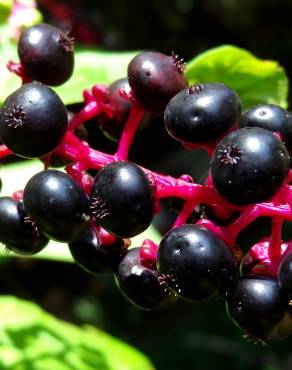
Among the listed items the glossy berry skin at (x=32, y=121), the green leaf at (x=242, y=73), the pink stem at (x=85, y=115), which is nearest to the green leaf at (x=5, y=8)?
the green leaf at (x=242, y=73)

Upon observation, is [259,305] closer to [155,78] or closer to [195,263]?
[195,263]

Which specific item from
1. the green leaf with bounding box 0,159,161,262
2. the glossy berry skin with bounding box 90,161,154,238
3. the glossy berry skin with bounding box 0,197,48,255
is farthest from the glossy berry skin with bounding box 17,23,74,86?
the green leaf with bounding box 0,159,161,262

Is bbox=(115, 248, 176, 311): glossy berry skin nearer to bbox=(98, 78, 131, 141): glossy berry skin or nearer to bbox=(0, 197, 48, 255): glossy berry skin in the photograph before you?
bbox=(0, 197, 48, 255): glossy berry skin

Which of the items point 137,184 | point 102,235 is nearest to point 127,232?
point 137,184

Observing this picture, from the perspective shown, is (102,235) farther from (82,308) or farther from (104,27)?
(82,308)

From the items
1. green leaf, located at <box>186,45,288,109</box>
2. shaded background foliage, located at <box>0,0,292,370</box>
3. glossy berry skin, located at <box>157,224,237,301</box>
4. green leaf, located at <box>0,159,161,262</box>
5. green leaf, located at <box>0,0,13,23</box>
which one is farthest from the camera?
shaded background foliage, located at <box>0,0,292,370</box>

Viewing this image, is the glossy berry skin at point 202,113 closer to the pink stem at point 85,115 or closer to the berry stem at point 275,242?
the berry stem at point 275,242

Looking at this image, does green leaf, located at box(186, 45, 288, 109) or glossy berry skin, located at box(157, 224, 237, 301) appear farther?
→ green leaf, located at box(186, 45, 288, 109)
